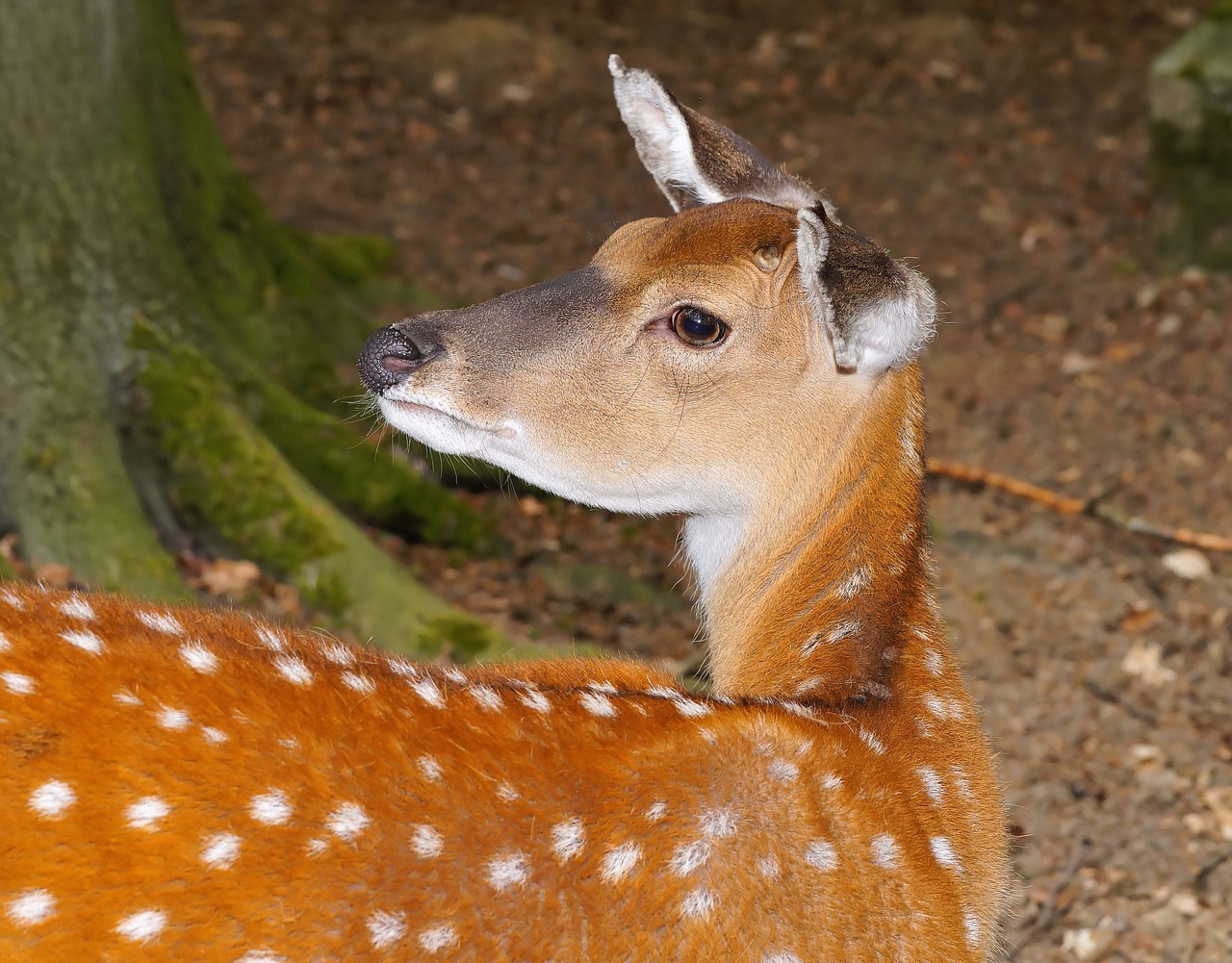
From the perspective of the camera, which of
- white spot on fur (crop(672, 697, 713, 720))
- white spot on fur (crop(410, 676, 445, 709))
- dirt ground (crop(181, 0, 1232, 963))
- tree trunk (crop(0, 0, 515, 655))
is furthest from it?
dirt ground (crop(181, 0, 1232, 963))

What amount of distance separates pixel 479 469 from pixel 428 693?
3437 millimetres

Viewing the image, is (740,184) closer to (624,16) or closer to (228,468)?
(228,468)

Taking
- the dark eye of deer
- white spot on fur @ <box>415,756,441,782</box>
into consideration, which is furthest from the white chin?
white spot on fur @ <box>415,756,441,782</box>

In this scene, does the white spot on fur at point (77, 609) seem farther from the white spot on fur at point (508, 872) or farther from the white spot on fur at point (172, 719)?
the white spot on fur at point (508, 872)

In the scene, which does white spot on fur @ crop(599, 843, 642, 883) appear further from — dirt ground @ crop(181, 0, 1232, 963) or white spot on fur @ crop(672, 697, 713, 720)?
dirt ground @ crop(181, 0, 1232, 963)

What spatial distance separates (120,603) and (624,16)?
9.18 m

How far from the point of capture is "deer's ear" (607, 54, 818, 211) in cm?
355

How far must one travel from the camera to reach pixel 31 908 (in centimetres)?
205

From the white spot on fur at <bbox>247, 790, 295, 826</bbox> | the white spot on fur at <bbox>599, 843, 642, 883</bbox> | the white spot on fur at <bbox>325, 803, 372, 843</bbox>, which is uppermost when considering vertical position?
the white spot on fur at <bbox>247, 790, 295, 826</bbox>

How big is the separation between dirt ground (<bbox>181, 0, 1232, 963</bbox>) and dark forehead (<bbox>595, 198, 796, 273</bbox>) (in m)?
0.64

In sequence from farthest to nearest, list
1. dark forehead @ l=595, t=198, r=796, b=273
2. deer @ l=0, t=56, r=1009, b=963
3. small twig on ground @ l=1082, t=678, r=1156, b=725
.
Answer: small twig on ground @ l=1082, t=678, r=1156, b=725, dark forehead @ l=595, t=198, r=796, b=273, deer @ l=0, t=56, r=1009, b=963

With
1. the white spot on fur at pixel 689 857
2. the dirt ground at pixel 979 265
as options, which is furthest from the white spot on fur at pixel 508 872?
the dirt ground at pixel 979 265

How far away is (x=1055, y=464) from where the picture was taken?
256 inches

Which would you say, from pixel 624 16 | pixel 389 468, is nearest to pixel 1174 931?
pixel 389 468
